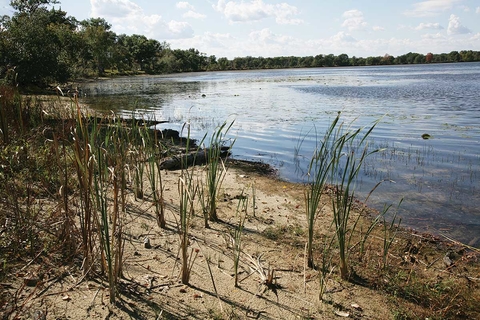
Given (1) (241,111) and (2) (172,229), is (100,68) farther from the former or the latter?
(2) (172,229)

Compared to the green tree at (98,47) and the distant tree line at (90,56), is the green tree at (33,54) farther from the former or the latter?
the green tree at (98,47)

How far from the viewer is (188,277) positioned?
3596mm

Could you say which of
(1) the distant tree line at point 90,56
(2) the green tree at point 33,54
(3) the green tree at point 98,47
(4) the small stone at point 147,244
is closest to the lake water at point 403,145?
(4) the small stone at point 147,244

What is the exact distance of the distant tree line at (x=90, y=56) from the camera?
2762cm

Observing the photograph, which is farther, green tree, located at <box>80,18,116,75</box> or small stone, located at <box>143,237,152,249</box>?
green tree, located at <box>80,18,116,75</box>

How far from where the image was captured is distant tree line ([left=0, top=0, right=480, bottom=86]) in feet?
90.6

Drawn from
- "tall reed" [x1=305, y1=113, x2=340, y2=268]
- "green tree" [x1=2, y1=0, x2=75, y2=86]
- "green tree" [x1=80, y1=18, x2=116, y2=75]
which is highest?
"green tree" [x1=80, y1=18, x2=116, y2=75]

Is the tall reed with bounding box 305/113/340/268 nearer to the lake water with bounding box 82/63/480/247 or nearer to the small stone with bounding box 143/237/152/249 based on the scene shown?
the lake water with bounding box 82/63/480/247

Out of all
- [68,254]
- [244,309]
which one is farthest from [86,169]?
[244,309]

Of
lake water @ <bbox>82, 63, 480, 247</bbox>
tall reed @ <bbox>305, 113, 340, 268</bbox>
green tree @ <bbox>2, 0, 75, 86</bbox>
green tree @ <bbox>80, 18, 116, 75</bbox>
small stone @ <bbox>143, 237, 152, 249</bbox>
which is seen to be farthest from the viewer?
green tree @ <bbox>80, 18, 116, 75</bbox>

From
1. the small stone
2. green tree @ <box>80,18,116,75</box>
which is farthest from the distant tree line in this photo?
the small stone

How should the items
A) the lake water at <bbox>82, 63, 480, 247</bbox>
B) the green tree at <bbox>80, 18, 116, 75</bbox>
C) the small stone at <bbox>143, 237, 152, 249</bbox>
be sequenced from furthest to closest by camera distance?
the green tree at <bbox>80, 18, 116, 75</bbox>, the lake water at <bbox>82, 63, 480, 247</bbox>, the small stone at <bbox>143, 237, 152, 249</bbox>

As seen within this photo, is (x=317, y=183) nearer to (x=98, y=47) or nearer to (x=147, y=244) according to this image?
(x=147, y=244)

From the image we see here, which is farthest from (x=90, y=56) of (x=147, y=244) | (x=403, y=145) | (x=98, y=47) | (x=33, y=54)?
(x=147, y=244)
